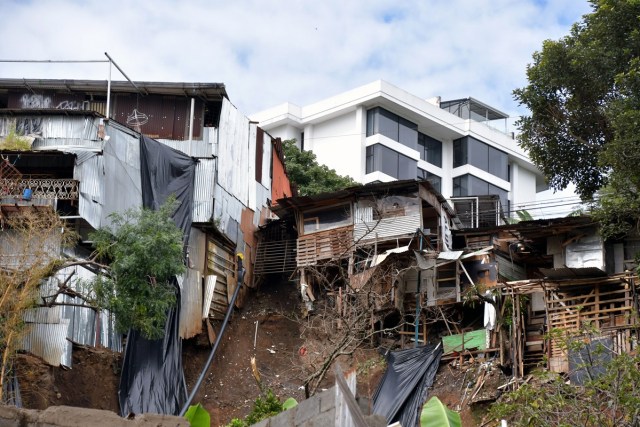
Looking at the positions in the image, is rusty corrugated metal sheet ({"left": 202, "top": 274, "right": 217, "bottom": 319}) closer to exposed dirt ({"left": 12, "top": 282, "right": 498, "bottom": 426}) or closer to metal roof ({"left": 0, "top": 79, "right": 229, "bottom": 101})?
exposed dirt ({"left": 12, "top": 282, "right": 498, "bottom": 426})

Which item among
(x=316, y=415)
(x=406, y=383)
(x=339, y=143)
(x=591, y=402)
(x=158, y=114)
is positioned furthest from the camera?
(x=339, y=143)

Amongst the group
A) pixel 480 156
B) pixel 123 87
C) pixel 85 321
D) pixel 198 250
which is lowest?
pixel 85 321

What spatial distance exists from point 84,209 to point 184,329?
4.16 meters

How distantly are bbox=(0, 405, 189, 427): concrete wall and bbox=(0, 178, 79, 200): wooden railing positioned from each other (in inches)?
579

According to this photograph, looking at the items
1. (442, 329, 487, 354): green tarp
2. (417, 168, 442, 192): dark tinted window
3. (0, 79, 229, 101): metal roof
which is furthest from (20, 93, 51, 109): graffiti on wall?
(417, 168, 442, 192): dark tinted window

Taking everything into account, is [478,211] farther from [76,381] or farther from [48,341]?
[48,341]

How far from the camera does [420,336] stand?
25.7 metres

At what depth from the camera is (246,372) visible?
83.0 ft

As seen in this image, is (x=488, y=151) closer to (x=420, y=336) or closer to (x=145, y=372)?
(x=420, y=336)

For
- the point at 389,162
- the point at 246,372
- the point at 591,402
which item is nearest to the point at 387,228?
the point at 246,372

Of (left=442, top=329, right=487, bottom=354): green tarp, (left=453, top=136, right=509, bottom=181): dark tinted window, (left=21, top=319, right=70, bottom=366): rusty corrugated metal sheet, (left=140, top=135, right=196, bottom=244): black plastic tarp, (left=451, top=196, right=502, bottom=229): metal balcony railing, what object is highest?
(left=453, top=136, right=509, bottom=181): dark tinted window

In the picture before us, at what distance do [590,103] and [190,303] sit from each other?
10.9 meters

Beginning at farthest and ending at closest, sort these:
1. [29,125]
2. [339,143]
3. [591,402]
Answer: [339,143], [29,125], [591,402]

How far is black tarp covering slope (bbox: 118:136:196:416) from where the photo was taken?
72.6ft
